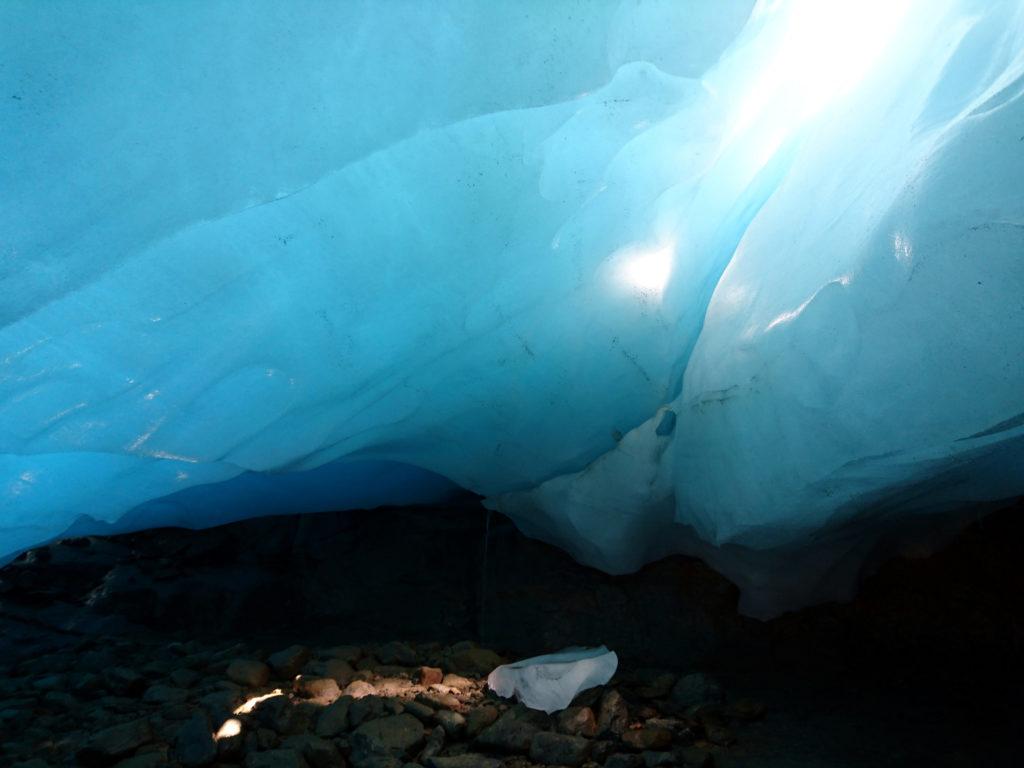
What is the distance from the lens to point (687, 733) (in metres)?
1.90

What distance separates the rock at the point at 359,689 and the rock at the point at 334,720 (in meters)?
0.14

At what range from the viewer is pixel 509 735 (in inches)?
73.7

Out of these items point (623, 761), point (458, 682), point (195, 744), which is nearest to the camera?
point (623, 761)

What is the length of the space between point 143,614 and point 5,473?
1.42m

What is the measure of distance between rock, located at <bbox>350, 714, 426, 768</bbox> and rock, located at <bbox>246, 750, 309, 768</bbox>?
14 cm

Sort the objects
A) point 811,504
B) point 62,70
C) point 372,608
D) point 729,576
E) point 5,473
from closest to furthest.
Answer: point 62,70 < point 811,504 < point 5,473 < point 729,576 < point 372,608

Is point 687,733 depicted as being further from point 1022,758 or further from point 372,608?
point 372,608

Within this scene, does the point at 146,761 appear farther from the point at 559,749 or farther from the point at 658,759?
the point at 658,759

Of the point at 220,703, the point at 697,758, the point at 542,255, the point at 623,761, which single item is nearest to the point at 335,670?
the point at 220,703

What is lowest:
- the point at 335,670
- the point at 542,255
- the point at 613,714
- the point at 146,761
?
the point at 146,761

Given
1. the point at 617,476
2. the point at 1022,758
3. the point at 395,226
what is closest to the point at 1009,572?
the point at 1022,758

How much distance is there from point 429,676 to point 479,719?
43cm

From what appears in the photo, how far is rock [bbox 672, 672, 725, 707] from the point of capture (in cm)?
214

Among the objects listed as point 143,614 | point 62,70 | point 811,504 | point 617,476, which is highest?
point 62,70
